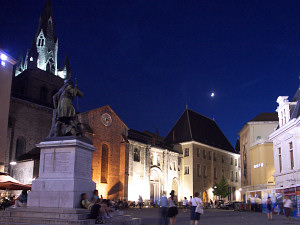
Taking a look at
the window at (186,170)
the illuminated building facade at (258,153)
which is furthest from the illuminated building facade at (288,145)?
the window at (186,170)

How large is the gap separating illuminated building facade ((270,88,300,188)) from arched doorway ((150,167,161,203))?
18.9 metres

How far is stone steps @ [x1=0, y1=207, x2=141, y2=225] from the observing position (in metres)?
10.2

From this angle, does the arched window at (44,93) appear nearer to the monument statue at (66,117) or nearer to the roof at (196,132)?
the roof at (196,132)

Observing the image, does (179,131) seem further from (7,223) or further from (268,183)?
(7,223)

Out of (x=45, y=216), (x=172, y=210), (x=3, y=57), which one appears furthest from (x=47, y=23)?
(x=45, y=216)

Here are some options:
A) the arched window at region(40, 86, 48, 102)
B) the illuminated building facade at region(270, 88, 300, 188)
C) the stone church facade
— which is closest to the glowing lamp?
the stone church facade

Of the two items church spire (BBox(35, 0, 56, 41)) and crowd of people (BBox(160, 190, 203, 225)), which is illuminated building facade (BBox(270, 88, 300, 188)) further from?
church spire (BBox(35, 0, 56, 41))

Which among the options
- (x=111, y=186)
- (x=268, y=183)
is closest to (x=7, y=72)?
(x=111, y=186)

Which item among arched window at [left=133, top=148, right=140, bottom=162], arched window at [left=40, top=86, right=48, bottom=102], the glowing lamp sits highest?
arched window at [left=40, top=86, right=48, bottom=102]

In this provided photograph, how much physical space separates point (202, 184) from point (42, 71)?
30.6 m

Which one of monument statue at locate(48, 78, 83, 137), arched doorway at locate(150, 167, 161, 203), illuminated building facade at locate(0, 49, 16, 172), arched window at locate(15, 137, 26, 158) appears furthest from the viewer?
arched doorway at locate(150, 167, 161, 203)

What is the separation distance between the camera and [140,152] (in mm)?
42750

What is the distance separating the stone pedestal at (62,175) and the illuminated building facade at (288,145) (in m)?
18.6

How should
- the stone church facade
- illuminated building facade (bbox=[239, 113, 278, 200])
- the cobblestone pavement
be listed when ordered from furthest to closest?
illuminated building facade (bbox=[239, 113, 278, 200])
the stone church facade
the cobblestone pavement
